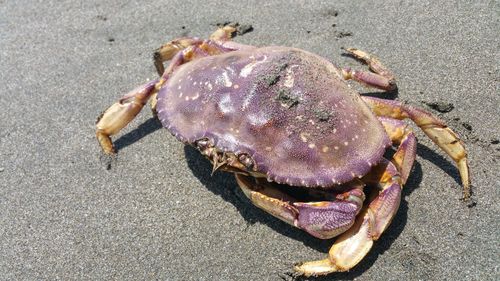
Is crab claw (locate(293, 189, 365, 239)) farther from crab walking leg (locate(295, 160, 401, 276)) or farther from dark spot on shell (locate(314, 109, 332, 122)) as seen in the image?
dark spot on shell (locate(314, 109, 332, 122))

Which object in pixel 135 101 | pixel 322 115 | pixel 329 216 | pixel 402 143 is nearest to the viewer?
pixel 329 216

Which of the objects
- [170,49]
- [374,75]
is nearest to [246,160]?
[374,75]

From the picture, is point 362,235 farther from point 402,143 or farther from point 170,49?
point 170,49

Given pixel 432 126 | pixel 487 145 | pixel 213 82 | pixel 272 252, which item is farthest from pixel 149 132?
pixel 487 145

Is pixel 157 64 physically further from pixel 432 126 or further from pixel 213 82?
pixel 432 126

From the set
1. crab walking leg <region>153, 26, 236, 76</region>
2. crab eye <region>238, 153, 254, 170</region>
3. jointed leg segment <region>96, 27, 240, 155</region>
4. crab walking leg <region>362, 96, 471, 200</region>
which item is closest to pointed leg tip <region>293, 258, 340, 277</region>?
crab eye <region>238, 153, 254, 170</region>

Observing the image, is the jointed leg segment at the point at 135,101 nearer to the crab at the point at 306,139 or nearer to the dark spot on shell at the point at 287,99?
the crab at the point at 306,139

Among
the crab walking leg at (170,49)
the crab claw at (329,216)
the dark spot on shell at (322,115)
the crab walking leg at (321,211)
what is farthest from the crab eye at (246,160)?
the crab walking leg at (170,49)
